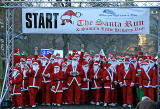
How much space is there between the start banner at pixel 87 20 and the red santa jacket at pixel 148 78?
155 cm

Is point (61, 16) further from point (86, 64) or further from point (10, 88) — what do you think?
point (10, 88)

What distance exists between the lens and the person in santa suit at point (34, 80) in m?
10.6

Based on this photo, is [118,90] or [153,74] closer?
[153,74]

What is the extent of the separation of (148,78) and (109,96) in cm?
171

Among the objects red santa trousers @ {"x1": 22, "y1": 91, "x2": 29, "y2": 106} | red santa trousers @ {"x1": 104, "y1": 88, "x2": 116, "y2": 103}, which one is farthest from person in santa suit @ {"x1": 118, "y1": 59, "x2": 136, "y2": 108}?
red santa trousers @ {"x1": 22, "y1": 91, "x2": 29, "y2": 106}

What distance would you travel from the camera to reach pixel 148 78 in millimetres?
10430

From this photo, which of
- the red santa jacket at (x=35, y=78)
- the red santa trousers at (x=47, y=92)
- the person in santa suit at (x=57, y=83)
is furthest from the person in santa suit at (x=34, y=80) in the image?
the person in santa suit at (x=57, y=83)

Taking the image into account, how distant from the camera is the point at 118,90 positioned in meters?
11.5

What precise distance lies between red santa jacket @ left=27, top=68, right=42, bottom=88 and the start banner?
5.31ft

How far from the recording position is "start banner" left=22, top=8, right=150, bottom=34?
10.5 m

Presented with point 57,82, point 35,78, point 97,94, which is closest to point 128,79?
point 97,94

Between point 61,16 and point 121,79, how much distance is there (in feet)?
11.3

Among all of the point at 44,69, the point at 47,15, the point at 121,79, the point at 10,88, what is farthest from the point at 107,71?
the point at 10,88

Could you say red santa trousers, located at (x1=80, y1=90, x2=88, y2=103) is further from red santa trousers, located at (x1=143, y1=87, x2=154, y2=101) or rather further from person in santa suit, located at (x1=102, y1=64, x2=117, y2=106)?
red santa trousers, located at (x1=143, y1=87, x2=154, y2=101)
